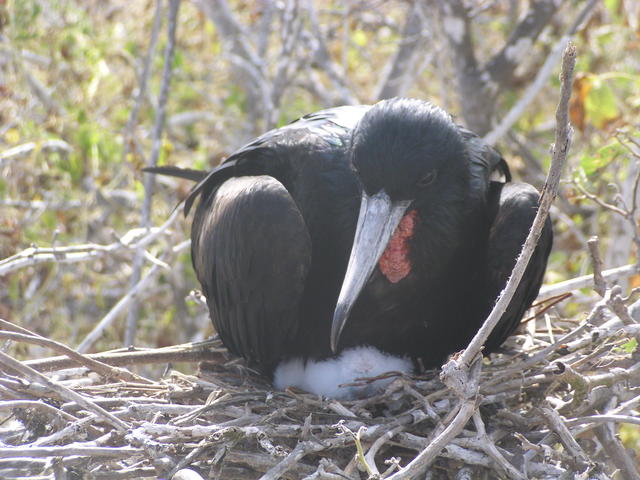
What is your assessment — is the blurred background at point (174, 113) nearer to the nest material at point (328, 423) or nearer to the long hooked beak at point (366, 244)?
the nest material at point (328, 423)

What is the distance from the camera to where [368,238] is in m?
2.53

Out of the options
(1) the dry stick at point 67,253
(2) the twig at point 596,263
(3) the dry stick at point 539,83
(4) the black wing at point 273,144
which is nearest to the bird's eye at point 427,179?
(4) the black wing at point 273,144

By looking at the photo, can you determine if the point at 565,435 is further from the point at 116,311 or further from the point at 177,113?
the point at 177,113

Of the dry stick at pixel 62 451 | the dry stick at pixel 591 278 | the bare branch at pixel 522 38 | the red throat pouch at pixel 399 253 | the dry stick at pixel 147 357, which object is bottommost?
the dry stick at pixel 147 357

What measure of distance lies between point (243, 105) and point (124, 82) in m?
0.61

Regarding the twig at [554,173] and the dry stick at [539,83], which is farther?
the dry stick at [539,83]

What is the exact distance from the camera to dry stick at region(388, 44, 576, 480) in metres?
1.70

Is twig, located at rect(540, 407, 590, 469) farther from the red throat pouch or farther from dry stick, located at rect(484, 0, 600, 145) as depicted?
dry stick, located at rect(484, 0, 600, 145)

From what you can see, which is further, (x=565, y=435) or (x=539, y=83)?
(x=539, y=83)

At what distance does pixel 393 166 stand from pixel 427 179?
0.13 metres

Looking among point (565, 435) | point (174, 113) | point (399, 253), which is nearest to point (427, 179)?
point (399, 253)

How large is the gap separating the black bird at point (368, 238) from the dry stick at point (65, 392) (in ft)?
2.17

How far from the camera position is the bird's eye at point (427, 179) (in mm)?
2615

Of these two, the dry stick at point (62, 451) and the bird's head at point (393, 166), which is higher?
the bird's head at point (393, 166)
